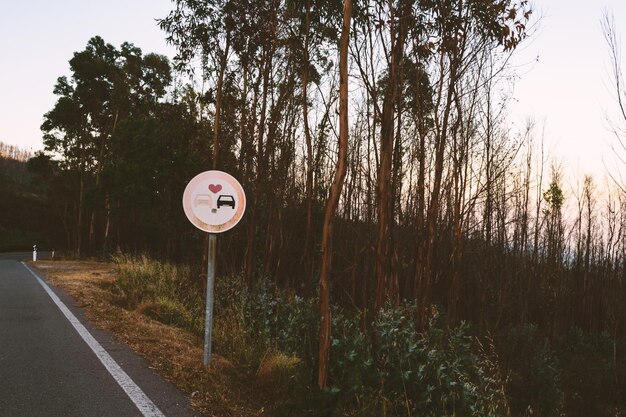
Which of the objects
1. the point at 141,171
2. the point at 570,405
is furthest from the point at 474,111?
the point at 141,171

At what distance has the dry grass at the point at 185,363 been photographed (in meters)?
4.85

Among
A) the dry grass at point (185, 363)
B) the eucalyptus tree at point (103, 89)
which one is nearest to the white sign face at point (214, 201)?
the dry grass at point (185, 363)

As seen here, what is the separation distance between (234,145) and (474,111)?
7.98m

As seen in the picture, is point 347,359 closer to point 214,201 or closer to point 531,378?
point 214,201

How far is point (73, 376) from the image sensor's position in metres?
5.38

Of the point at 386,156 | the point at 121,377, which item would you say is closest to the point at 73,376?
the point at 121,377

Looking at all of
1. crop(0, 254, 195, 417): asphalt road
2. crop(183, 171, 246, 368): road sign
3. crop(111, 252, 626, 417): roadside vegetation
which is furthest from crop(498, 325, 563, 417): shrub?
crop(0, 254, 195, 417): asphalt road

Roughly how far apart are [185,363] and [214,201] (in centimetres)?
206

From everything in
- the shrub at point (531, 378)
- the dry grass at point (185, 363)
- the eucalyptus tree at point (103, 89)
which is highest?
the eucalyptus tree at point (103, 89)

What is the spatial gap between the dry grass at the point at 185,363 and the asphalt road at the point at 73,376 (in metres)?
0.19

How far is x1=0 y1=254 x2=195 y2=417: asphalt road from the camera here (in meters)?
4.40

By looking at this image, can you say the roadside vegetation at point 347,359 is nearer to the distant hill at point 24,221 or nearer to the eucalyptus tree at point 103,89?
the eucalyptus tree at point 103,89

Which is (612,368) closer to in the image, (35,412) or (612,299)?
(612,299)

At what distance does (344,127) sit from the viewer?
5.62 metres
